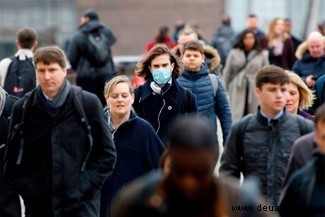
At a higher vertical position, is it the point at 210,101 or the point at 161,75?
the point at 161,75

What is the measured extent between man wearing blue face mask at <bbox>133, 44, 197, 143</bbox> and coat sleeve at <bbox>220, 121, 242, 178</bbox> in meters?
2.85

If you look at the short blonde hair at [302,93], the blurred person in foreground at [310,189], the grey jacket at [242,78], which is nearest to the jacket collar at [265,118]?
the blurred person in foreground at [310,189]

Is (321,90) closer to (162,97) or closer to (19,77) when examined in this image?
(162,97)

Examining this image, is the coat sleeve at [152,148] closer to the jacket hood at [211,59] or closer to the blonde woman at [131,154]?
the blonde woman at [131,154]

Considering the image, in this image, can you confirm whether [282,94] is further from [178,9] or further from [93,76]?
[178,9]

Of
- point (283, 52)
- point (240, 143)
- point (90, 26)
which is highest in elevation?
point (240, 143)

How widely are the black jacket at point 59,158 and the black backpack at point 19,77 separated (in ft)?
20.1

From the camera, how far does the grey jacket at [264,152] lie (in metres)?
7.61

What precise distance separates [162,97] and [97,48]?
7.59m

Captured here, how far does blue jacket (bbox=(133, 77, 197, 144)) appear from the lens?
10523 millimetres

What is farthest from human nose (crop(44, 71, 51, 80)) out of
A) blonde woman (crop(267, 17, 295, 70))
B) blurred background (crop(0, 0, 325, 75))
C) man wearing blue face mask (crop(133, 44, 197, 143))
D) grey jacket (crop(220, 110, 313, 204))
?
blurred background (crop(0, 0, 325, 75))

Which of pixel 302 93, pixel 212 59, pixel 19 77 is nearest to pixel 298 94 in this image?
pixel 302 93

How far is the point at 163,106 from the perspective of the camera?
34.7 ft

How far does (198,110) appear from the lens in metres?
11.5
